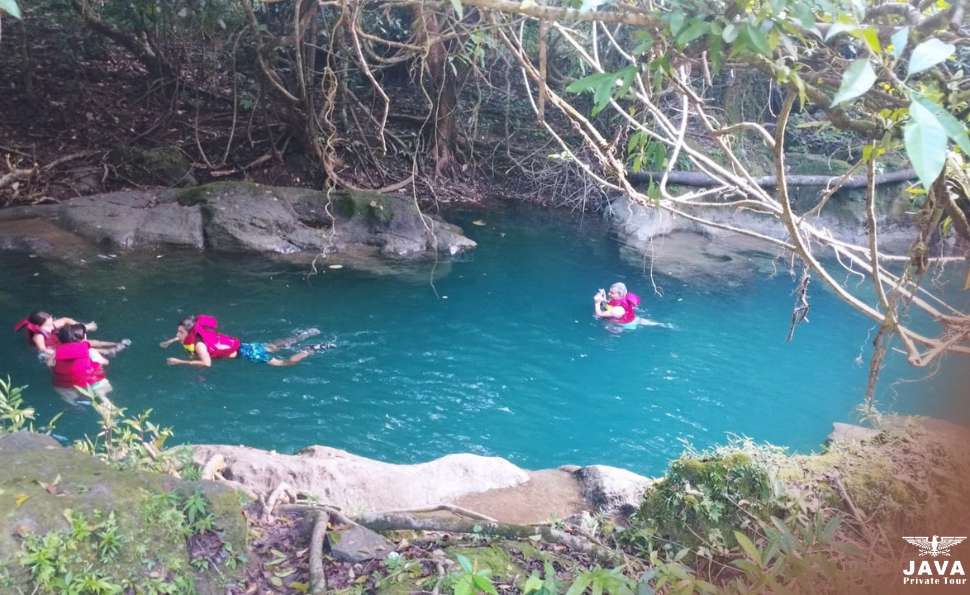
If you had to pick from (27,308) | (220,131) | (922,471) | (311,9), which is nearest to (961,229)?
(922,471)

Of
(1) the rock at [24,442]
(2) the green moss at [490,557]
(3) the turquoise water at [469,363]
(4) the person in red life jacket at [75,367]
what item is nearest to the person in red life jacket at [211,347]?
(3) the turquoise water at [469,363]

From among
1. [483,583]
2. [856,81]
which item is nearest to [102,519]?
[483,583]

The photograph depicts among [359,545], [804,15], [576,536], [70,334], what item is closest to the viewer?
[804,15]

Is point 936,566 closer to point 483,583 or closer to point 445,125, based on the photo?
point 483,583

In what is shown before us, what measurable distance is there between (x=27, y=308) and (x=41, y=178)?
431 cm

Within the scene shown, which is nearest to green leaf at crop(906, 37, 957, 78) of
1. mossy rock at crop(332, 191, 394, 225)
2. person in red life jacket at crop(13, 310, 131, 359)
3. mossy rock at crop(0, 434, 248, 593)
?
mossy rock at crop(0, 434, 248, 593)

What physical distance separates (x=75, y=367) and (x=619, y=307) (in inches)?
250

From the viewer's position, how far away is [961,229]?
7.73ft

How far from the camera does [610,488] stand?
204 inches

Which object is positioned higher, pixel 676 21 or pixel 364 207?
pixel 676 21

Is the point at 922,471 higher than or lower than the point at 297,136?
lower

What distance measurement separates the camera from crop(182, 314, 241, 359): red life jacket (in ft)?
24.6

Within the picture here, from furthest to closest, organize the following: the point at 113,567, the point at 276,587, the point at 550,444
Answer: the point at 550,444 < the point at 276,587 < the point at 113,567

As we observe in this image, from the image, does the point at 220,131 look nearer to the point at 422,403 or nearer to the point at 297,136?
the point at 297,136
